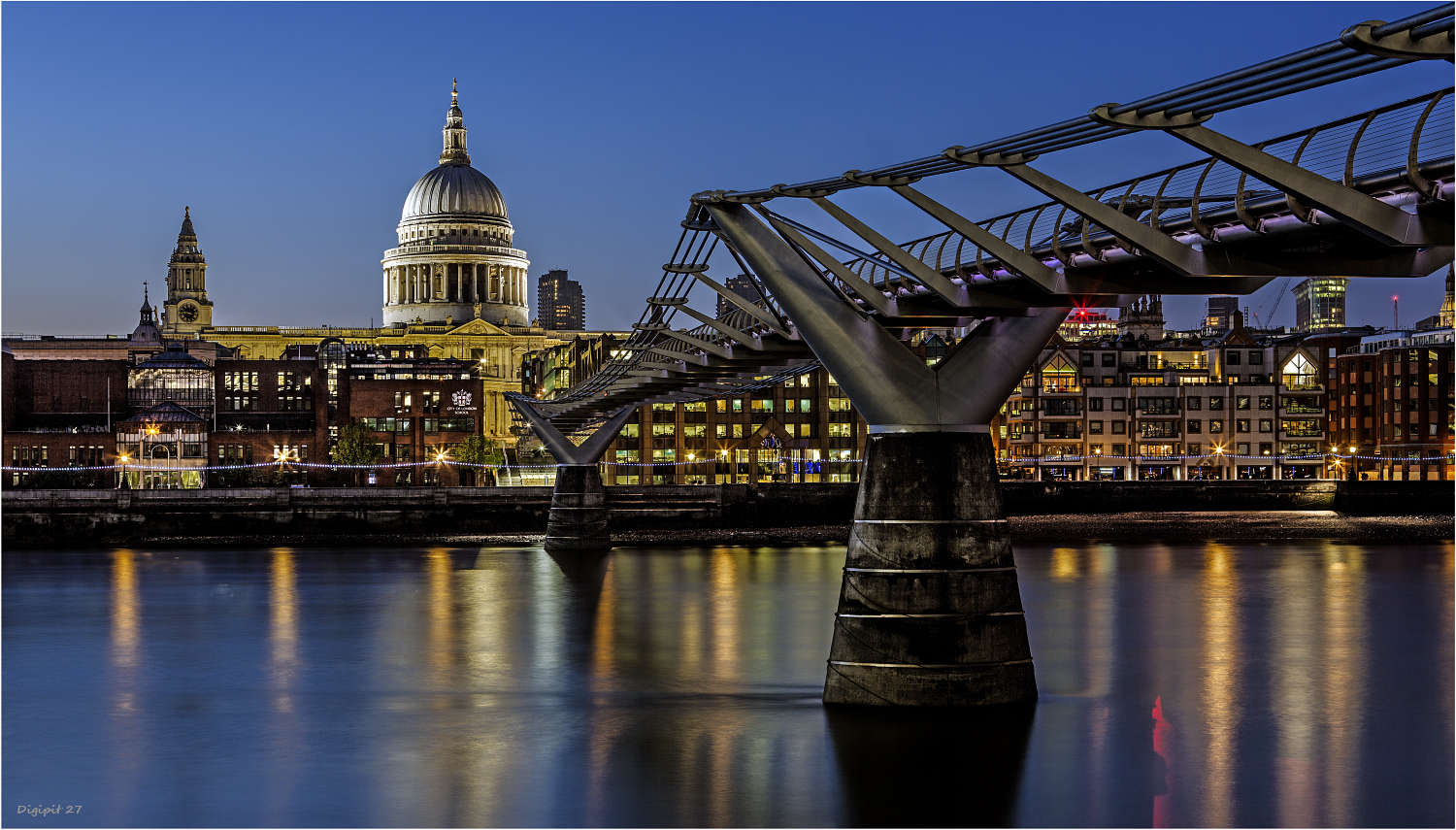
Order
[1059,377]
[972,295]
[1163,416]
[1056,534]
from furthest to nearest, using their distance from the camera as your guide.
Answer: [1163,416] < [1059,377] < [1056,534] < [972,295]

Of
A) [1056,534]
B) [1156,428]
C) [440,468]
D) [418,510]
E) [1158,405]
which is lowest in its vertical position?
[1056,534]

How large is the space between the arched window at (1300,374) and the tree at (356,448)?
218ft

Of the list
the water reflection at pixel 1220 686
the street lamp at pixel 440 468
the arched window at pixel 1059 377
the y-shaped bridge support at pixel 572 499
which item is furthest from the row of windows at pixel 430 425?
the water reflection at pixel 1220 686

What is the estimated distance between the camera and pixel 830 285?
2758 centimetres

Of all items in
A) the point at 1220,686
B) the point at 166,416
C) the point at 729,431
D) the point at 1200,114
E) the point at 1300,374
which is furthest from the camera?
the point at 1300,374

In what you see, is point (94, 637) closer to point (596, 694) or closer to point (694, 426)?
point (596, 694)

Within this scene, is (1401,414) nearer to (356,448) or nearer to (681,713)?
(356,448)

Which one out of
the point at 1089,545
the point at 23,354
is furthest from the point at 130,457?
the point at 1089,545

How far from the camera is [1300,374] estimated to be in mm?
121750

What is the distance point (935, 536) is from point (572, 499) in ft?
173

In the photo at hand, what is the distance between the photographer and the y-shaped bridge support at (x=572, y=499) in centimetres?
7525

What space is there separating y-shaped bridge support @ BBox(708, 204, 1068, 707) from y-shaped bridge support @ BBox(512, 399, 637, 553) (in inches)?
1929

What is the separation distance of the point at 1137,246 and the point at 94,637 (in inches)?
1357

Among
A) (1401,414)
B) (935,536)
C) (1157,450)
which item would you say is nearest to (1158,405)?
(1157,450)
